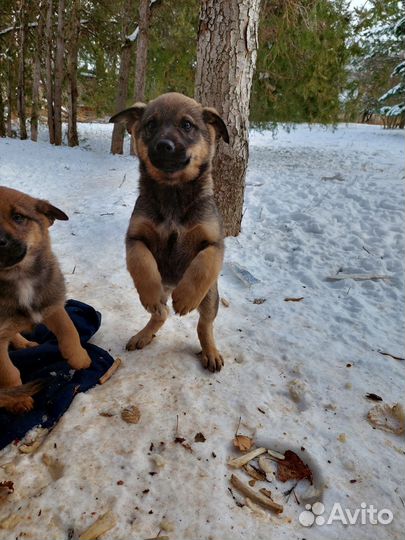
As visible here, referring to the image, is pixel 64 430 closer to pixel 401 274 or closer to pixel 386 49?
pixel 401 274

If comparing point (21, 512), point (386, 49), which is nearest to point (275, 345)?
point (21, 512)

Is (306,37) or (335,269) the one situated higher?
(306,37)

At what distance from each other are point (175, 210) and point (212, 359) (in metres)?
1.29

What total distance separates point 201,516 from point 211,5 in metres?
5.49

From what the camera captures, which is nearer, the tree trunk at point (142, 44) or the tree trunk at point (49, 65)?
the tree trunk at point (142, 44)

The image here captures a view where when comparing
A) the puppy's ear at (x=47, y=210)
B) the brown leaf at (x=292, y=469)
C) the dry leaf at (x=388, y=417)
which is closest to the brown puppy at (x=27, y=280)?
the puppy's ear at (x=47, y=210)

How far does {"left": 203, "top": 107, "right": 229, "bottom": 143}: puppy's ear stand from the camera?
10.3ft

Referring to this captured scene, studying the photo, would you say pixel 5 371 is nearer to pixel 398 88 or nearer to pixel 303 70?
pixel 303 70

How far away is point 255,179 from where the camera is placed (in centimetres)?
1002

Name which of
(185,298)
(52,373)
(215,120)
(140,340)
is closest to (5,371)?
(52,373)

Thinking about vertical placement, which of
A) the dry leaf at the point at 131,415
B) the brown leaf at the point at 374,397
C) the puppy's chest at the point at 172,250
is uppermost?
the puppy's chest at the point at 172,250

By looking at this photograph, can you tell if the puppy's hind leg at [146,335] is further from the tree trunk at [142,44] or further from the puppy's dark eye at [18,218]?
the tree trunk at [142,44]

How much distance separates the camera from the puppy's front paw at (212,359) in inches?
124

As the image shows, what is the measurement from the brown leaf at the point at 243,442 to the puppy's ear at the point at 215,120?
2305 millimetres
